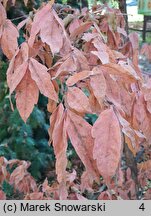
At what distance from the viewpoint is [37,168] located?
199 cm

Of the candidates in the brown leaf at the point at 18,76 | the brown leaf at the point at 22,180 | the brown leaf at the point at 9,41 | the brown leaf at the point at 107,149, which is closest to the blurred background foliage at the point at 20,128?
the brown leaf at the point at 22,180

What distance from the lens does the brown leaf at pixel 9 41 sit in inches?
24.9

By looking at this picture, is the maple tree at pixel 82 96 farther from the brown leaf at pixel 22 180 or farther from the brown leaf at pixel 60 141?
the brown leaf at pixel 22 180

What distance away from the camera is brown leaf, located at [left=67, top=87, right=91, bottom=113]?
0.45 m

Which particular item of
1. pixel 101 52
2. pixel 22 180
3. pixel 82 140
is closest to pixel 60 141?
pixel 82 140

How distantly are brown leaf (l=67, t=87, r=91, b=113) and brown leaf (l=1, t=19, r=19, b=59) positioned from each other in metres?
0.21

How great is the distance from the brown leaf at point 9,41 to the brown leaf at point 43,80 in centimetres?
15

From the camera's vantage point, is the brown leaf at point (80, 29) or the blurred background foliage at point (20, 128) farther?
the blurred background foliage at point (20, 128)

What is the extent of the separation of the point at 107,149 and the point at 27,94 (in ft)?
0.47

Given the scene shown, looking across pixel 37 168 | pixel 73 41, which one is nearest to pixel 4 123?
pixel 37 168

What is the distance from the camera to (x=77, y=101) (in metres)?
0.46

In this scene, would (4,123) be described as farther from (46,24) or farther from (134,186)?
(46,24)

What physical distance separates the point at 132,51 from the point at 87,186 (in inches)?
18.8

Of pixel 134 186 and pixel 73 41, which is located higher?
pixel 73 41
